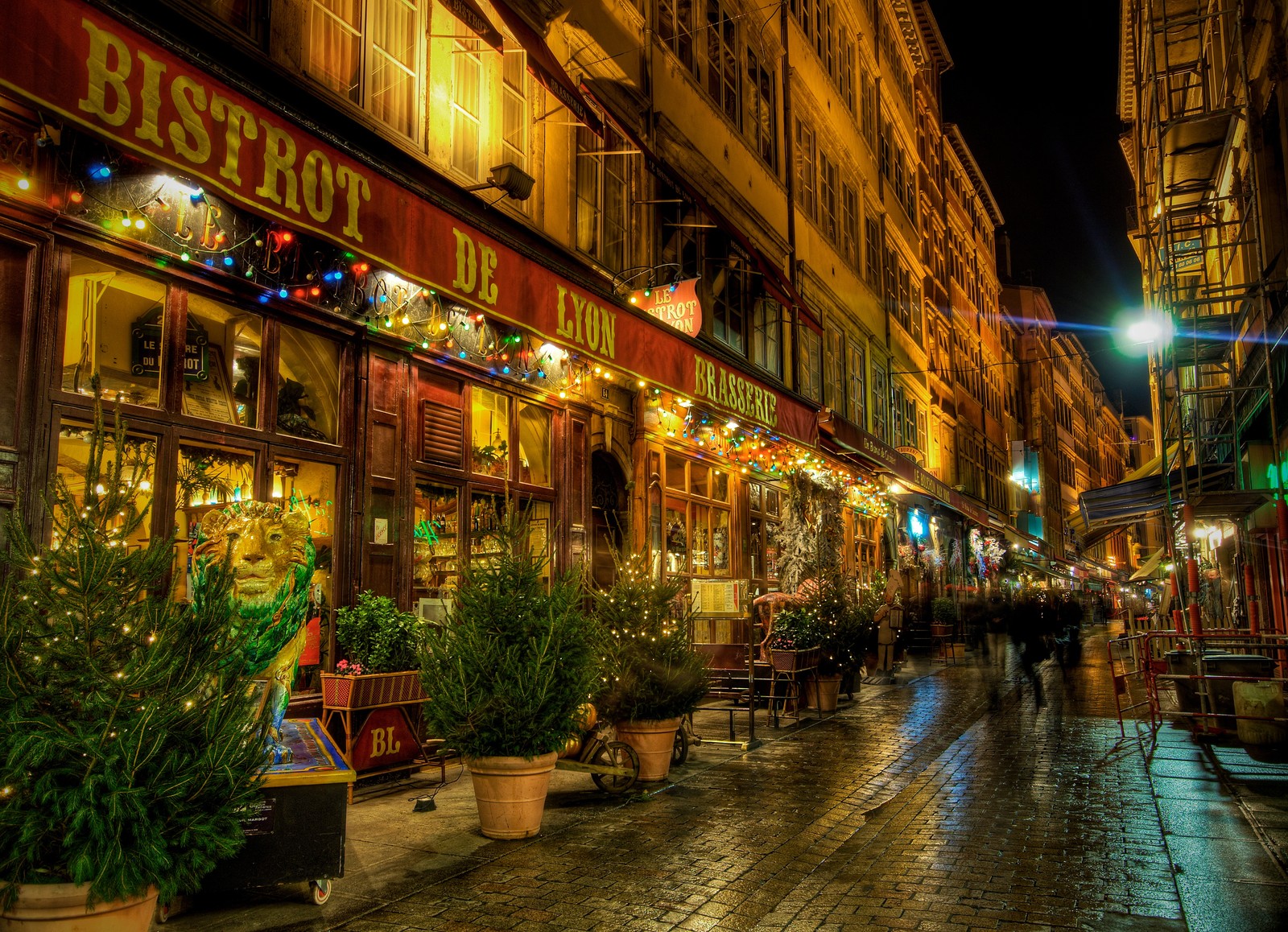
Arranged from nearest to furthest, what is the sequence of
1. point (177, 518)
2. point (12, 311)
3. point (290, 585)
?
point (290, 585), point (12, 311), point (177, 518)

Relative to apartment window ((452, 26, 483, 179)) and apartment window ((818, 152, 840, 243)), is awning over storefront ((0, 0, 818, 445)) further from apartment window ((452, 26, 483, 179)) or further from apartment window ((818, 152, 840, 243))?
apartment window ((818, 152, 840, 243))

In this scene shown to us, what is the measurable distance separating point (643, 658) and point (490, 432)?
3.94m

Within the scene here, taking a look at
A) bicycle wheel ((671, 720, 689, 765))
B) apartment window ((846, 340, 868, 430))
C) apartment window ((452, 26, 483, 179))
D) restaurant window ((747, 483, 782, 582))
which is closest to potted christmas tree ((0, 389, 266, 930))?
bicycle wheel ((671, 720, 689, 765))

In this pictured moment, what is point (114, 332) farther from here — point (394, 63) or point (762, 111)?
point (762, 111)

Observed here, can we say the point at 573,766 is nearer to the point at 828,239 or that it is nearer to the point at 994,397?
the point at 828,239

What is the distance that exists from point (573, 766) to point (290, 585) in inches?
128

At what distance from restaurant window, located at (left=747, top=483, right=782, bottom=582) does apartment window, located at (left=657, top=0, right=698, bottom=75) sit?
7808 mm

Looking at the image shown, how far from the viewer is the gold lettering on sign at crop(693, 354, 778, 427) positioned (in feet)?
41.8

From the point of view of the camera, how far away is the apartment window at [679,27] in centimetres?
1655

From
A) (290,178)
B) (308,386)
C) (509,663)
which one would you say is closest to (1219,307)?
(308,386)

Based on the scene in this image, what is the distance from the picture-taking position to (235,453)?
8.17 meters

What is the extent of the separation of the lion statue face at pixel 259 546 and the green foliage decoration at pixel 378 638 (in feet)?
9.14

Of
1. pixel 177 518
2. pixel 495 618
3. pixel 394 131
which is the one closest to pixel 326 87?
pixel 394 131

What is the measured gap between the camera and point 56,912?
11.9 ft
